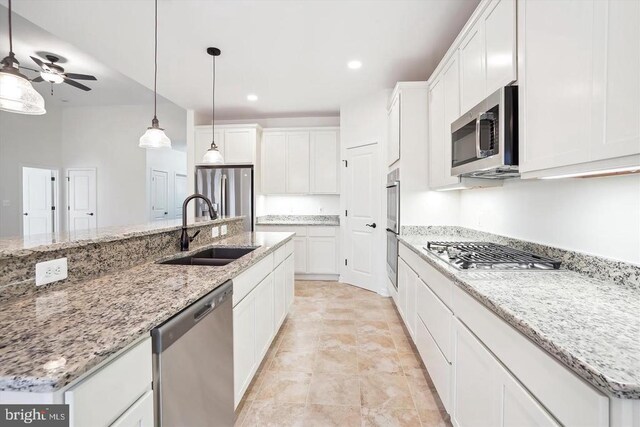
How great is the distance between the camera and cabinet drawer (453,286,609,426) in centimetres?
68

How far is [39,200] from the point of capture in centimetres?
598

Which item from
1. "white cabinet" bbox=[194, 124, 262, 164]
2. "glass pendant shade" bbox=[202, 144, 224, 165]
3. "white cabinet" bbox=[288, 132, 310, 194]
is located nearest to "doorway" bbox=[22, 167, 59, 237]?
"white cabinet" bbox=[194, 124, 262, 164]

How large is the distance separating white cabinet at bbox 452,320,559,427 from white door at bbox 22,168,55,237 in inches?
297

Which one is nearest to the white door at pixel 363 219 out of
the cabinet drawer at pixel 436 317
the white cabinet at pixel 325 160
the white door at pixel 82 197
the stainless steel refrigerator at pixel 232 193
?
the white cabinet at pixel 325 160

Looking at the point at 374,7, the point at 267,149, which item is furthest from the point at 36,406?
the point at 267,149

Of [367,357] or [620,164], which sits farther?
[367,357]

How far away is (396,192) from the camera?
3.16m

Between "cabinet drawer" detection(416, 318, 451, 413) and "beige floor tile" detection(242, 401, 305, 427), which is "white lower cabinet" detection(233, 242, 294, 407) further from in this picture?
"cabinet drawer" detection(416, 318, 451, 413)

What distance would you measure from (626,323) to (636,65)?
76cm

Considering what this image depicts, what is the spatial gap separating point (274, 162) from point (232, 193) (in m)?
0.89

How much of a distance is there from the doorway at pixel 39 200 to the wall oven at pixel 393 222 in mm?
6563

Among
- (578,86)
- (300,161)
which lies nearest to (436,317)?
(578,86)

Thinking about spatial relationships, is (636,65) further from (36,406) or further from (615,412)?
(36,406)

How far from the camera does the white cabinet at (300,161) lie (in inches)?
196
